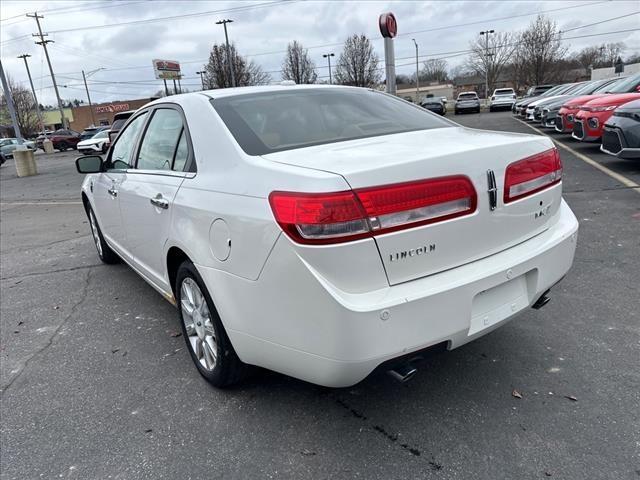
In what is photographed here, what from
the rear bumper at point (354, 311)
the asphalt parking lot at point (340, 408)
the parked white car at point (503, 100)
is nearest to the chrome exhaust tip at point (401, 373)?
the rear bumper at point (354, 311)

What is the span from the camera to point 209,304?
262 cm

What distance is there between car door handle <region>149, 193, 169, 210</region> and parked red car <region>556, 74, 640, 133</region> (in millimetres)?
10397

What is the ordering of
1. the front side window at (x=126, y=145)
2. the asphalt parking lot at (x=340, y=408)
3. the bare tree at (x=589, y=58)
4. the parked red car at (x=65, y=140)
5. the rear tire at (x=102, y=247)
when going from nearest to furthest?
the asphalt parking lot at (x=340, y=408)
the front side window at (x=126, y=145)
the rear tire at (x=102, y=247)
the parked red car at (x=65, y=140)
the bare tree at (x=589, y=58)

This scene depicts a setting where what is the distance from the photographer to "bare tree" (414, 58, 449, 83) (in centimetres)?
10119

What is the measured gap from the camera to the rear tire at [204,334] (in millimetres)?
2635

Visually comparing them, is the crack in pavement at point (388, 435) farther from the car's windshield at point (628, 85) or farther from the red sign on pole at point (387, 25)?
the car's windshield at point (628, 85)

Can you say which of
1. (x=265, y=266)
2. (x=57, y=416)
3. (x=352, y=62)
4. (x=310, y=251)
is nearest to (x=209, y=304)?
(x=265, y=266)

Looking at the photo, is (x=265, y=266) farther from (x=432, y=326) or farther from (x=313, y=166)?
(x=432, y=326)

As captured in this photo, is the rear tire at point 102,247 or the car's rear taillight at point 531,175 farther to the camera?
the rear tire at point 102,247

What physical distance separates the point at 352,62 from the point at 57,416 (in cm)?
5232

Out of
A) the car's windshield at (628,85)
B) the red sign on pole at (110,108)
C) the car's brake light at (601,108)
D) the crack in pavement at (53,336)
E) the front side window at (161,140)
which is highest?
the red sign on pole at (110,108)

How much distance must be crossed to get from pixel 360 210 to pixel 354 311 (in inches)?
15.3

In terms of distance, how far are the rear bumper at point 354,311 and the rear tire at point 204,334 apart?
0.65 ft

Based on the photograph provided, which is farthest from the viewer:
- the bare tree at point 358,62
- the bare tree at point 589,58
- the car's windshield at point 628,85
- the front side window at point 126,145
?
the bare tree at point 589,58
